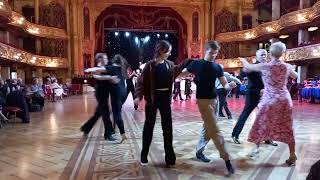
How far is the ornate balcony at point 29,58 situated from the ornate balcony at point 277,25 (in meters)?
12.4

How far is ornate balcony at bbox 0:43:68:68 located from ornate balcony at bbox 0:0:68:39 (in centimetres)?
155

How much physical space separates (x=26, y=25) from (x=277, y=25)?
634 inches

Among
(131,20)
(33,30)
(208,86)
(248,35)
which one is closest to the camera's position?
(208,86)

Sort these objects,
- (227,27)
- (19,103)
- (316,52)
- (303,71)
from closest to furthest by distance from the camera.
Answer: (19,103) → (316,52) → (303,71) → (227,27)

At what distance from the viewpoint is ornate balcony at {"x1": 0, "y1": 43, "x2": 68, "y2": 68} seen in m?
17.1

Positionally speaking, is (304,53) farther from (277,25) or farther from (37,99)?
(37,99)

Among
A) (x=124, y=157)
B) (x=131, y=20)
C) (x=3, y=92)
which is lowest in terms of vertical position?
(x=124, y=157)

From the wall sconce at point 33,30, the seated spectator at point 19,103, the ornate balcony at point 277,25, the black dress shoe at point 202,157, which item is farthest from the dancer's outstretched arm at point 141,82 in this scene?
the wall sconce at point 33,30

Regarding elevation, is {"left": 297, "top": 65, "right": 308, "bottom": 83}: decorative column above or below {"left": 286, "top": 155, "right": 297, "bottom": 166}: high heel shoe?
above

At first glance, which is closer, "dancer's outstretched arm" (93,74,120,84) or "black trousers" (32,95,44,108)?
"dancer's outstretched arm" (93,74,120,84)

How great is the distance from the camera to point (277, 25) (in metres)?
21.3

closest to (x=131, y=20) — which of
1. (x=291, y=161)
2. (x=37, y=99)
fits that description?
(x=37, y=99)

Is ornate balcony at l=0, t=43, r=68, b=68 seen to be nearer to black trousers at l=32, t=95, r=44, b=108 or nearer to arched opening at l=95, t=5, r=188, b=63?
arched opening at l=95, t=5, r=188, b=63

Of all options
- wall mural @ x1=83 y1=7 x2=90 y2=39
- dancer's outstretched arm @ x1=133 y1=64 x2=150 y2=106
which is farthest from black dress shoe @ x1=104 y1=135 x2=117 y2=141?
wall mural @ x1=83 y1=7 x2=90 y2=39
